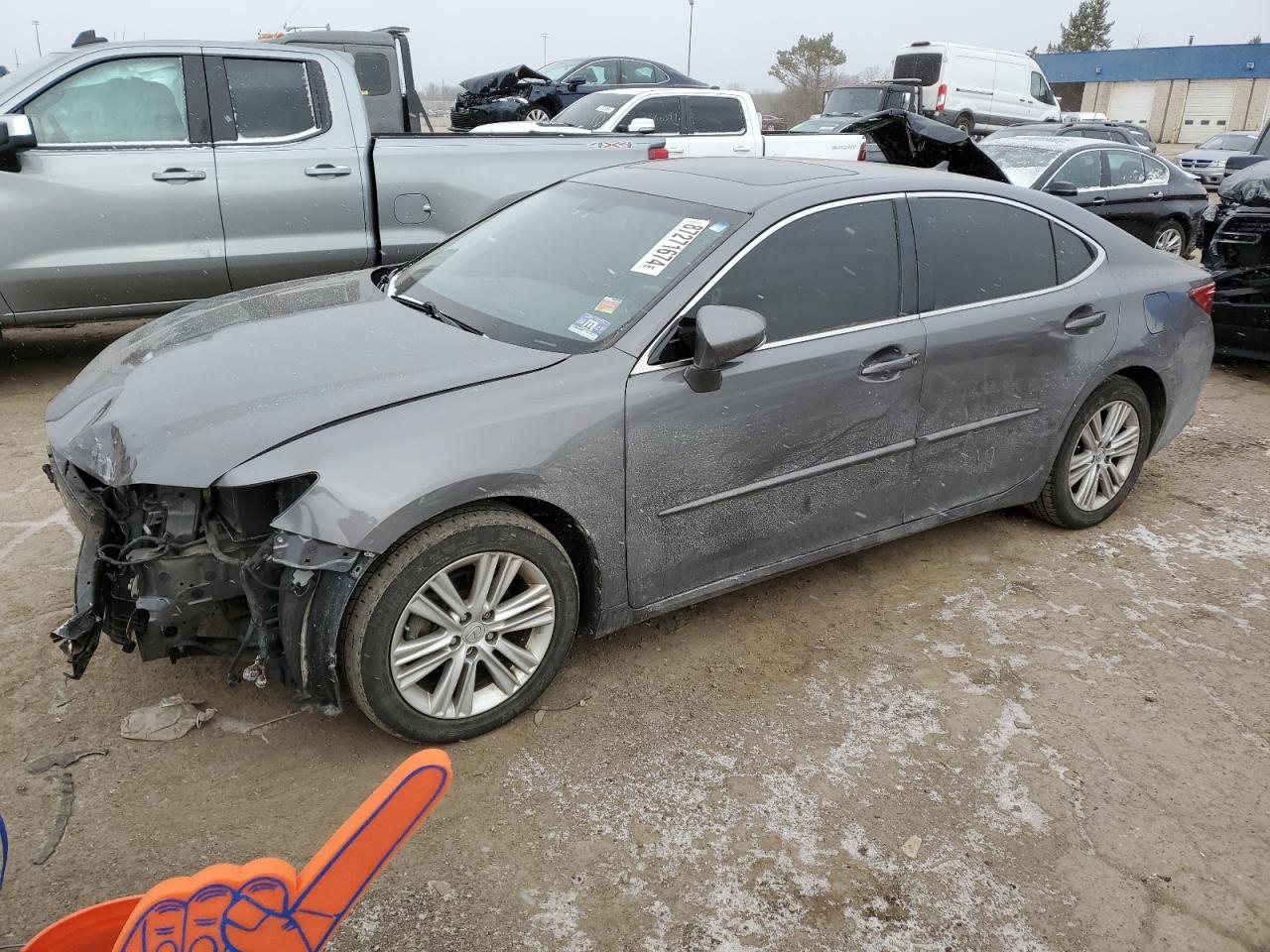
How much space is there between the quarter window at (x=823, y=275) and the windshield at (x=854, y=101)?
17392mm

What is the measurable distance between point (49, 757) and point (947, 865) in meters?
2.48

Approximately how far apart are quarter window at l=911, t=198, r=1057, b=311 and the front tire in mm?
654

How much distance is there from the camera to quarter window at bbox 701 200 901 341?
3.26 metres

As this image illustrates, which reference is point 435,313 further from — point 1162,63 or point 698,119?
point 1162,63

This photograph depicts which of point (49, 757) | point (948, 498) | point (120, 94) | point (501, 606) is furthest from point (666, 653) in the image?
point (120, 94)

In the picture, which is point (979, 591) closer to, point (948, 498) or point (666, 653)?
point (948, 498)

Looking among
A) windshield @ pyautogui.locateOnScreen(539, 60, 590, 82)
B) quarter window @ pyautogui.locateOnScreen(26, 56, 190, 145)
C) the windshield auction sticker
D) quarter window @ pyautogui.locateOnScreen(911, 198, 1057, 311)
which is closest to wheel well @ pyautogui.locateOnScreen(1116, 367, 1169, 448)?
quarter window @ pyautogui.locateOnScreen(911, 198, 1057, 311)

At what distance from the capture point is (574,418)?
2.90 meters

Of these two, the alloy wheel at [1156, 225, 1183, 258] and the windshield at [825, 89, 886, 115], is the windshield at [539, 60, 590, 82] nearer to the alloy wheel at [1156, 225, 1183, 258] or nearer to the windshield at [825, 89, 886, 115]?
the windshield at [825, 89, 886, 115]

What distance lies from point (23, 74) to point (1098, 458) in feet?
20.0

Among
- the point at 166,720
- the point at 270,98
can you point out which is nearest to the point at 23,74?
the point at 270,98

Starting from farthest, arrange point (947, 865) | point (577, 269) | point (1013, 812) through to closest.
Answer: point (577, 269)
point (1013, 812)
point (947, 865)

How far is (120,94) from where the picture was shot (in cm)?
584

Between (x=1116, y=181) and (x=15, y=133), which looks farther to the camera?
(x=1116, y=181)
